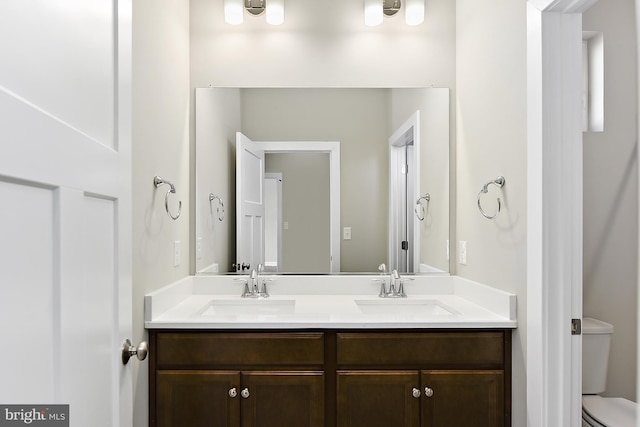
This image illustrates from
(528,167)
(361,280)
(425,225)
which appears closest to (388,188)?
(425,225)

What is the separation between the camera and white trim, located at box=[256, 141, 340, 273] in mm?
2338

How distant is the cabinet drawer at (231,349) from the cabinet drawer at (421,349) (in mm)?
161

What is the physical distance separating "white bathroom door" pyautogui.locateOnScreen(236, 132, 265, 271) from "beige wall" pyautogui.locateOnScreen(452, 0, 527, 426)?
1.07 m

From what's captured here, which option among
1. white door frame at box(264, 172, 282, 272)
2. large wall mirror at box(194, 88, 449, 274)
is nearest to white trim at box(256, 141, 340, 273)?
large wall mirror at box(194, 88, 449, 274)

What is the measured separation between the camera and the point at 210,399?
1.71 meters

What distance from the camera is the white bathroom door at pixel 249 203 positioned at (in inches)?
91.9

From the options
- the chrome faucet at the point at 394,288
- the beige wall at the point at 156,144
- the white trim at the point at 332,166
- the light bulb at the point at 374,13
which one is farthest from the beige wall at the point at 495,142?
the beige wall at the point at 156,144

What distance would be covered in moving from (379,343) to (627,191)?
4.64 feet

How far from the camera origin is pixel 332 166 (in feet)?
7.74

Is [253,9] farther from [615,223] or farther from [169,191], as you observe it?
[615,223]

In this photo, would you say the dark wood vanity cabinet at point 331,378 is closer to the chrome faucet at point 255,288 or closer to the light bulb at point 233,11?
the chrome faucet at point 255,288

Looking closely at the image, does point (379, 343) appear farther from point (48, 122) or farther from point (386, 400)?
point (48, 122)

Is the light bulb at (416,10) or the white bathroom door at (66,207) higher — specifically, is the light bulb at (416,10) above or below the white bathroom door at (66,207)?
above

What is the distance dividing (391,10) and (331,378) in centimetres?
191
